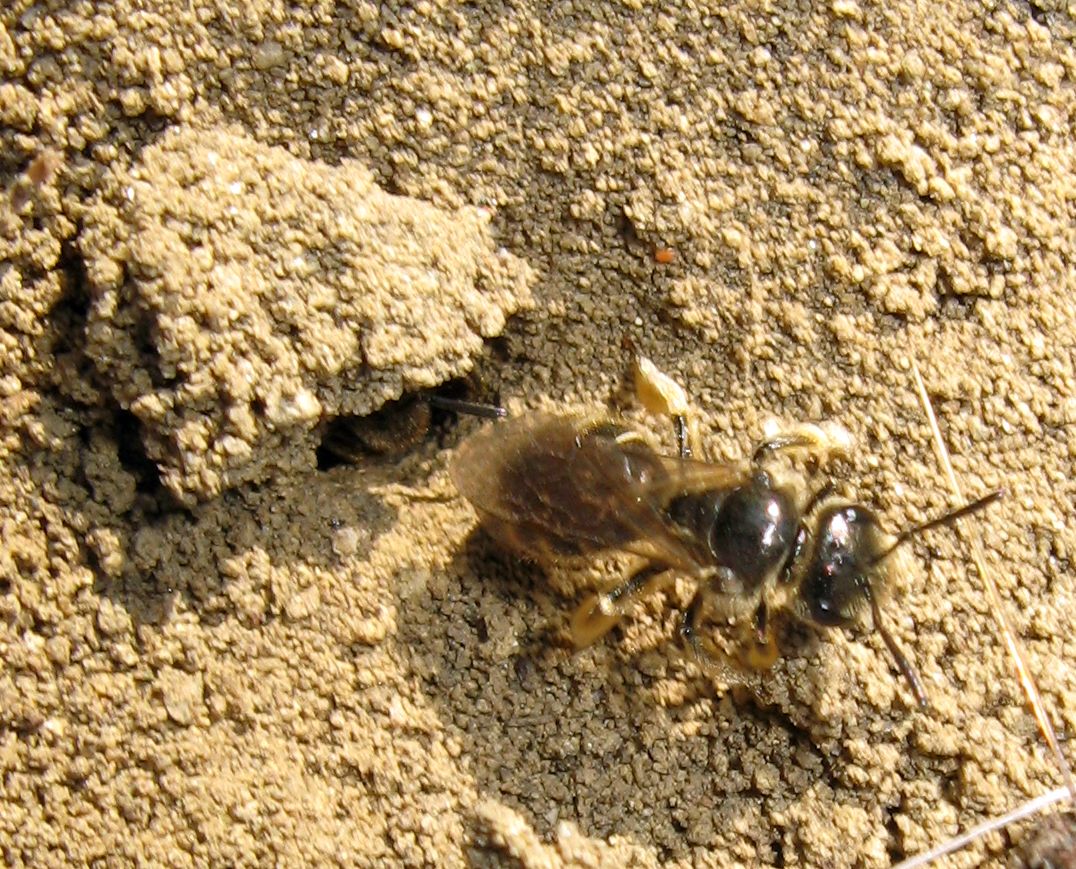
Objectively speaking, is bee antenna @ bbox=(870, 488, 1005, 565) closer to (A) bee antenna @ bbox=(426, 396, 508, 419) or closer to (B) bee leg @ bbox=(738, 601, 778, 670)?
(B) bee leg @ bbox=(738, 601, 778, 670)

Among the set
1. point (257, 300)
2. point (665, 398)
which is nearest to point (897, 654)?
point (665, 398)

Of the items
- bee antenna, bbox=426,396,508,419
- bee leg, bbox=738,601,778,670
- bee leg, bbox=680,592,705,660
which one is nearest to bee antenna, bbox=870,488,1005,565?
bee leg, bbox=738,601,778,670

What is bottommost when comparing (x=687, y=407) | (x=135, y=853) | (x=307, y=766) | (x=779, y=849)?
(x=135, y=853)

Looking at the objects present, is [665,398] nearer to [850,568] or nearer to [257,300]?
[850,568]

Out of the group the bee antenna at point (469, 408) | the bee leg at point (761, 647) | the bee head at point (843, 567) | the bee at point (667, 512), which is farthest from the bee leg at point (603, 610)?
the bee antenna at point (469, 408)

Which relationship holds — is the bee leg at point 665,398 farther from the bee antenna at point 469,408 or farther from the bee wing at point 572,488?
the bee antenna at point 469,408

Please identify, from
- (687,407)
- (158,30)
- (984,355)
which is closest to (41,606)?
(158,30)

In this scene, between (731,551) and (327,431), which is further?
(327,431)

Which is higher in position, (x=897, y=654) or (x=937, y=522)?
(x=937, y=522)

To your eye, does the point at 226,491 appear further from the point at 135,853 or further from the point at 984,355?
the point at 984,355
